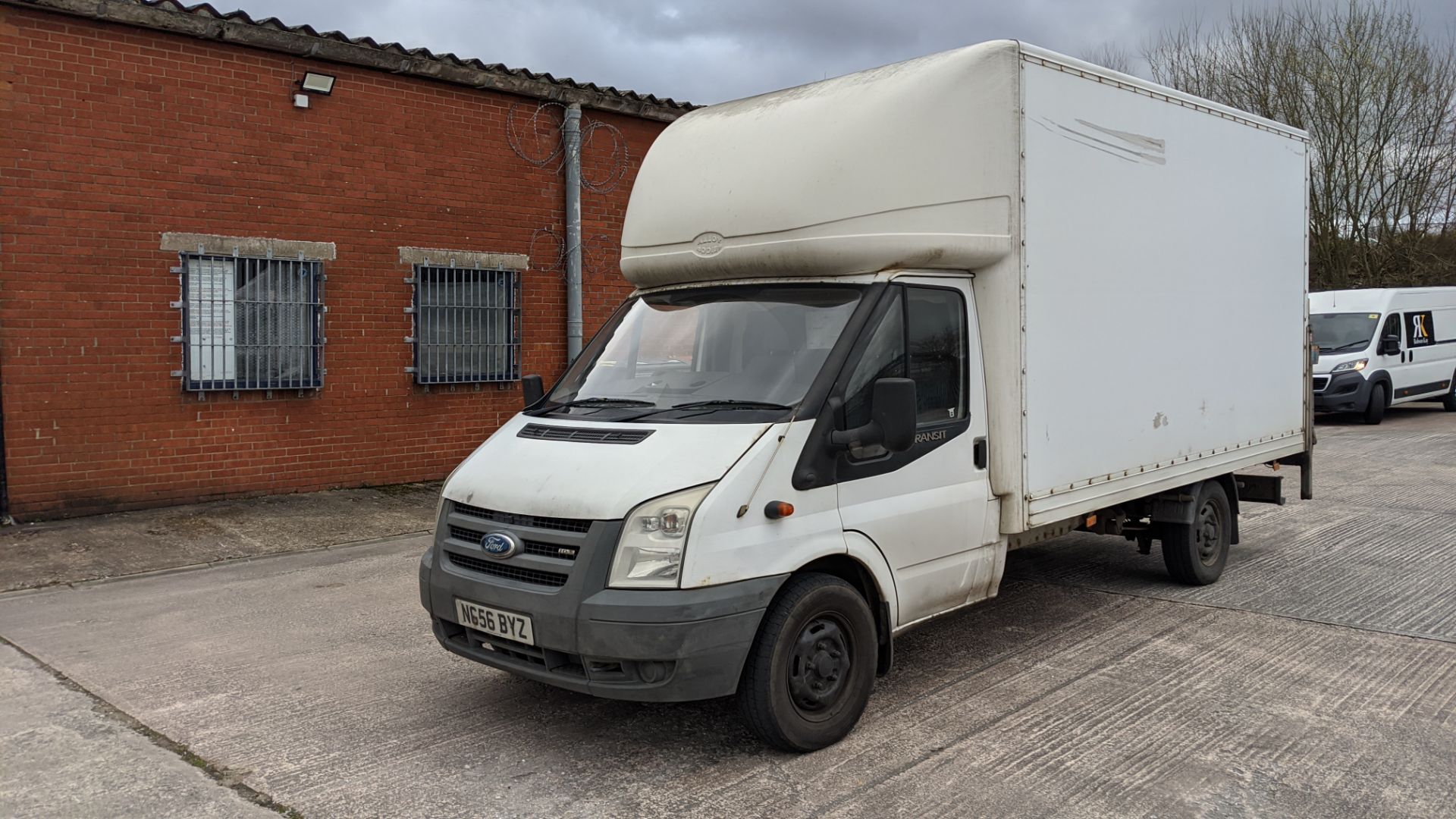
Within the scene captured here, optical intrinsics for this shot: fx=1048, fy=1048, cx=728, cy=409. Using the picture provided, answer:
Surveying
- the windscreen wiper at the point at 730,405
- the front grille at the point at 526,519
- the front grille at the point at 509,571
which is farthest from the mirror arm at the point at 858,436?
the front grille at the point at 509,571

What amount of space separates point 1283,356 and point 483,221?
7.88 meters

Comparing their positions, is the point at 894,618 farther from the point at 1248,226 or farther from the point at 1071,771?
the point at 1248,226

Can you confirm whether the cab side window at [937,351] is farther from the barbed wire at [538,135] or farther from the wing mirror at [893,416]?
the barbed wire at [538,135]

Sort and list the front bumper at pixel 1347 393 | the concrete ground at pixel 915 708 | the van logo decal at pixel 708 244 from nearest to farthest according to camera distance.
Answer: the concrete ground at pixel 915 708 → the van logo decal at pixel 708 244 → the front bumper at pixel 1347 393

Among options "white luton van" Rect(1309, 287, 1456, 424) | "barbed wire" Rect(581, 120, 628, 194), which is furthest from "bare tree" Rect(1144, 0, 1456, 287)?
"barbed wire" Rect(581, 120, 628, 194)

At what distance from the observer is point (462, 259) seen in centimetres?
1120

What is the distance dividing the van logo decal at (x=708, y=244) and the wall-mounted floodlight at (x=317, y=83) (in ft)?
21.4

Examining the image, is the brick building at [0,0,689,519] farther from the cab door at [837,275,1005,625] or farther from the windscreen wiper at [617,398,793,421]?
the cab door at [837,275,1005,625]

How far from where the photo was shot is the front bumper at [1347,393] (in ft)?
59.0

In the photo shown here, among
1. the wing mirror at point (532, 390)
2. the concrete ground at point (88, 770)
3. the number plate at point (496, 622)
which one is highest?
the wing mirror at point (532, 390)

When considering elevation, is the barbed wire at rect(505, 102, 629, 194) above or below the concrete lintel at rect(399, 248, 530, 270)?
above

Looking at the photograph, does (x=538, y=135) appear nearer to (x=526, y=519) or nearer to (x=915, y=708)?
(x=526, y=519)

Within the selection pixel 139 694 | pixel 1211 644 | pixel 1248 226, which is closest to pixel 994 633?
pixel 1211 644

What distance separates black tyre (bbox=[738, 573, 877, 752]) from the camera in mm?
4102
